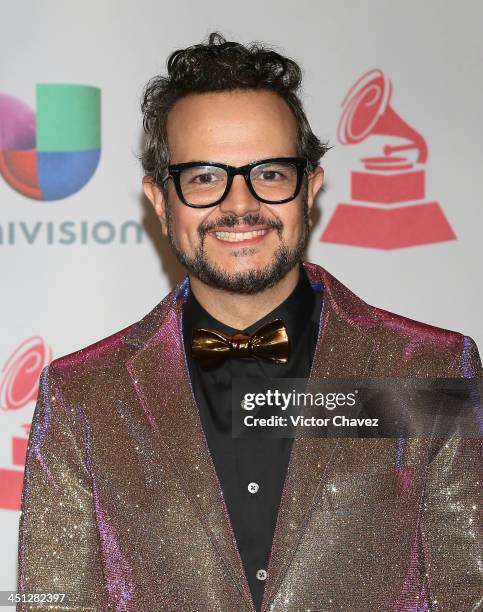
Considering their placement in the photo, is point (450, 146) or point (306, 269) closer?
point (306, 269)

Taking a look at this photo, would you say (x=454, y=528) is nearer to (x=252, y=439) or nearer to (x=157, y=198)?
(x=252, y=439)

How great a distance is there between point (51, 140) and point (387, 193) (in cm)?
101

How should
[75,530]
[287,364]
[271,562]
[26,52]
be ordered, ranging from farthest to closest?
1. [26,52]
2. [287,364]
3. [75,530]
4. [271,562]

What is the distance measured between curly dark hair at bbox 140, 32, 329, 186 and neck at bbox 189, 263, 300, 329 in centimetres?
26

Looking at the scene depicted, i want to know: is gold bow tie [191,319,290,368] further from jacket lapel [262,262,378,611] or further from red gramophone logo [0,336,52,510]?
red gramophone logo [0,336,52,510]

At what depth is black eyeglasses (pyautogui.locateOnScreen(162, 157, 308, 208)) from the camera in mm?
2096

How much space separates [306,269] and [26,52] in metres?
1.17

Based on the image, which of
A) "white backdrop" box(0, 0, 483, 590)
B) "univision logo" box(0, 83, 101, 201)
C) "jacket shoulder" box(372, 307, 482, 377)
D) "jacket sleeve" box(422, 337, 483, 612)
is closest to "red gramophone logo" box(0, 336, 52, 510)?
"white backdrop" box(0, 0, 483, 590)

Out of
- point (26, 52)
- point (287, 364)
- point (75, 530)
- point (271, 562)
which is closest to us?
point (271, 562)

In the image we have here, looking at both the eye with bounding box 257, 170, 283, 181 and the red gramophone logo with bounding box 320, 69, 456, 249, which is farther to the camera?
the red gramophone logo with bounding box 320, 69, 456, 249

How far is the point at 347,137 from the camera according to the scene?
303 centimetres

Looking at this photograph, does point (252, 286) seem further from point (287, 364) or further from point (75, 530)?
point (75, 530)

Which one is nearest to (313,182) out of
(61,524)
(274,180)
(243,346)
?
(274,180)

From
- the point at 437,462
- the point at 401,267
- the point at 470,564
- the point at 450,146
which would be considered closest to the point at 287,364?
the point at 437,462
